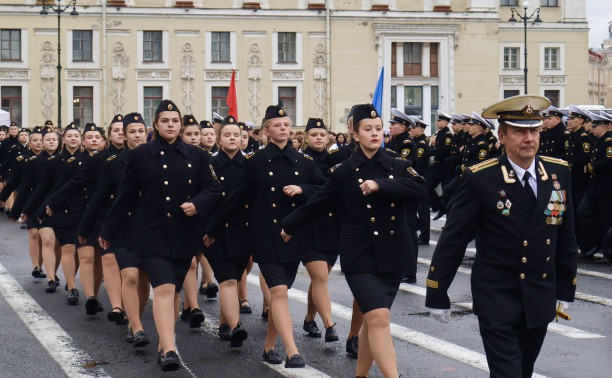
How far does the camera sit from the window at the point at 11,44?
53875 mm

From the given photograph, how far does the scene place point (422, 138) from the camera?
56.1ft

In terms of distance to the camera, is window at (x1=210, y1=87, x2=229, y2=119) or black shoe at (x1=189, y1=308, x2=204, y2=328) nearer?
black shoe at (x1=189, y1=308, x2=204, y2=328)

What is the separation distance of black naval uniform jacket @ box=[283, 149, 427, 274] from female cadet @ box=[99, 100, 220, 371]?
146 cm

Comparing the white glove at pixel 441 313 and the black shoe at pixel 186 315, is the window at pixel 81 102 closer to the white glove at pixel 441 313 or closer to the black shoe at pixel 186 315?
the black shoe at pixel 186 315

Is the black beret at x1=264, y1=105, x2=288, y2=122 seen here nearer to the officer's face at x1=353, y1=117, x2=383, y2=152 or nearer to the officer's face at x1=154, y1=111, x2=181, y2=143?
the officer's face at x1=154, y1=111, x2=181, y2=143

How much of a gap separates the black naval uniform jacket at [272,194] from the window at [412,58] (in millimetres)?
50661

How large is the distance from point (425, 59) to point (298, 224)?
5222cm

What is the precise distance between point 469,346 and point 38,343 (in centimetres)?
416

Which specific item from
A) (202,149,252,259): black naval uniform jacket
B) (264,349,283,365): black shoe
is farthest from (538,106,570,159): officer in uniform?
(264,349,283,365): black shoe

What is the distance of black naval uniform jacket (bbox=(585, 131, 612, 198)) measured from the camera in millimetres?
15078

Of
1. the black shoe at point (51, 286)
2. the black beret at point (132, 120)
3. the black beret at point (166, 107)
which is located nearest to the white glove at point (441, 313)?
the black beret at point (166, 107)

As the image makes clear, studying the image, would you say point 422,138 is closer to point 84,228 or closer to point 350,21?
point 84,228

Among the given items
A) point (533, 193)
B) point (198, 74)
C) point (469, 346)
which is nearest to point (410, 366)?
point (469, 346)

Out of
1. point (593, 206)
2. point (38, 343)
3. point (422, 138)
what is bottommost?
point (38, 343)
